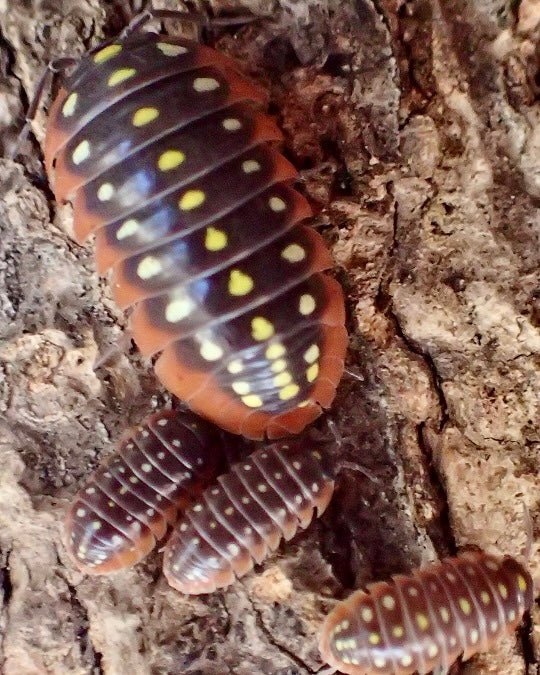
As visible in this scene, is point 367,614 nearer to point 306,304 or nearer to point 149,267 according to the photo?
point 306,304

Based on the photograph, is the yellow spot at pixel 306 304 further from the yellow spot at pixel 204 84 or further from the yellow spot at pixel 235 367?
the yellow spot at pixel 204 84

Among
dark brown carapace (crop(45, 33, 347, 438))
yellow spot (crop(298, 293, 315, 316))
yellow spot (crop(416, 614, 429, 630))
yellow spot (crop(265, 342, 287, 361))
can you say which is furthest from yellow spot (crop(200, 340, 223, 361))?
yellow spot (crop(416, 614, 429, 630))

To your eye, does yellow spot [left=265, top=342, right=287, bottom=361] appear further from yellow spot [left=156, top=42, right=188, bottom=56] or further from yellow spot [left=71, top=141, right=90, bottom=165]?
yellow spot [left=156, top=42, right=188, bottom=56]

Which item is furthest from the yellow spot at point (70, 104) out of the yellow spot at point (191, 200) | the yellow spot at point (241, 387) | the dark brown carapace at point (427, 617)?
the dark brown carapace at point (427, 617)

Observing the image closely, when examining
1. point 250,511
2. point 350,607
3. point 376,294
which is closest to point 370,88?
point 376,294

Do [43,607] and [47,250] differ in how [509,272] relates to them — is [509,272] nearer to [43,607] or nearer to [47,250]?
[47,250]

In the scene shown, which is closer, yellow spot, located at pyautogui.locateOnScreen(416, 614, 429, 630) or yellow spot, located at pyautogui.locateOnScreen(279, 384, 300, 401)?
yellow spot, located at pyautogui.locateOnScreen(416, 614, 429, 630)
